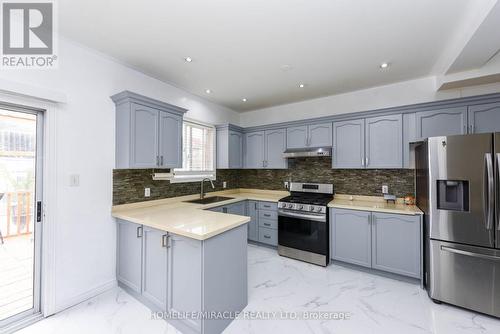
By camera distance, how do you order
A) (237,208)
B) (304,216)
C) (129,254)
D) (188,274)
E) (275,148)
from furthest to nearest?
(275,148)
(237,208)
(304,216)
(129,254)
(188,274)

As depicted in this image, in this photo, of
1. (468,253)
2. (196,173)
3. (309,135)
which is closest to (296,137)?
(309,135)

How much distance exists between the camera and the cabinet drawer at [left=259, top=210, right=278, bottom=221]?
11.8ft

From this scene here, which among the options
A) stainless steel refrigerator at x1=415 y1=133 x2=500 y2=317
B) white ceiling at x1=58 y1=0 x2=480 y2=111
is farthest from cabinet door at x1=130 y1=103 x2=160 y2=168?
stainless steel refrigerator at x1=415 y1=133 x2=500 y2=317

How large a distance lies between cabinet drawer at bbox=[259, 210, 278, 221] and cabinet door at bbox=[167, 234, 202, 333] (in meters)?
2.04

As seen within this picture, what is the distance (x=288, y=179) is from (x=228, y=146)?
129 centimetres

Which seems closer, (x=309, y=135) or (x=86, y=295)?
(x=86, y=295)

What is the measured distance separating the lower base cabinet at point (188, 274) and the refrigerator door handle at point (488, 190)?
2.25 m

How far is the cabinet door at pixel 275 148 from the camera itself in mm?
3867

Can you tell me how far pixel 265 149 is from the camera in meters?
4.07

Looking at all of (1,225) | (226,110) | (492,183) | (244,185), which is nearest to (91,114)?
(1,225)

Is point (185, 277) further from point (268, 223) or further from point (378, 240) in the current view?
point (378, 240)

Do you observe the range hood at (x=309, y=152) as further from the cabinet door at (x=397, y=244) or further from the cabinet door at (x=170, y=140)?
the cabinet door at (x=170, y=140)

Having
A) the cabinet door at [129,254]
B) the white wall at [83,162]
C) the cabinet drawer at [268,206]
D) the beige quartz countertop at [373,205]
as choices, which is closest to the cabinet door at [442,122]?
the beige quartz countertop at [373,205]

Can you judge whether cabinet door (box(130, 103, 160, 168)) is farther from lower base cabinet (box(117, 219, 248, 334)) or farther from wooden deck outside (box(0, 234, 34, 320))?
wooden deck outside (box(0, 234, 34, 320))
